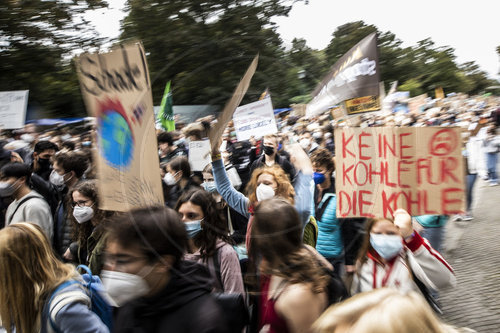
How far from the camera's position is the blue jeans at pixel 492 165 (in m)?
9.88

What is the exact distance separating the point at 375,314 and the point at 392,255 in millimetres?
1376

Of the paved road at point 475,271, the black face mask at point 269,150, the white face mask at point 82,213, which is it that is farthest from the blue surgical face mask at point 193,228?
the paved road at point 475,271

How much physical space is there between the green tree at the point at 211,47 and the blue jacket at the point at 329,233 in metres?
0.93

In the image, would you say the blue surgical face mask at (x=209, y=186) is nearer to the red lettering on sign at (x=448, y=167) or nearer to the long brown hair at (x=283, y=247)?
the long brown hair at (x=283, y=247)

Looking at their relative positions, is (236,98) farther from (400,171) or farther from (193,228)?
(400,171)

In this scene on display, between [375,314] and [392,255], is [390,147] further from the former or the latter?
[375,314]

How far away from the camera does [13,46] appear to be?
1379cm

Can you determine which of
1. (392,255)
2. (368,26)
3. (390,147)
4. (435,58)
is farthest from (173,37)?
(435,58)

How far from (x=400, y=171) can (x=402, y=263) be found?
537 millimetres

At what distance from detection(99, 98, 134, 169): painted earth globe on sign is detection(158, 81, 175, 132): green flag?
36 centimetres

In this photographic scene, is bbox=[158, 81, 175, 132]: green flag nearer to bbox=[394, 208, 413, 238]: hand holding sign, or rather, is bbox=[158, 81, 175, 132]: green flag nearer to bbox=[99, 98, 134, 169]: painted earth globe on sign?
bbox=[99, 98, 134, 169]: painted earth globe on sign

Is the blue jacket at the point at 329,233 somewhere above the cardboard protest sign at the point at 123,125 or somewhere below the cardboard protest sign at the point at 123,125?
below

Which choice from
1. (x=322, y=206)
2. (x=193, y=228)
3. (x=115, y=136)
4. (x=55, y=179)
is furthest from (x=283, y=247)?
(x=55, y=179)

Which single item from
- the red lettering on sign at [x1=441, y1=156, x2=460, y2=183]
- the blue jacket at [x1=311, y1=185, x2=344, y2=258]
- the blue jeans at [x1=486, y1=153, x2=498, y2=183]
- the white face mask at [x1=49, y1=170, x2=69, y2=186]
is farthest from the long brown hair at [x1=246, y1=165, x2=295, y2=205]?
the blue jeans at [x1=486, y1=153, x2=498, y2=183]
